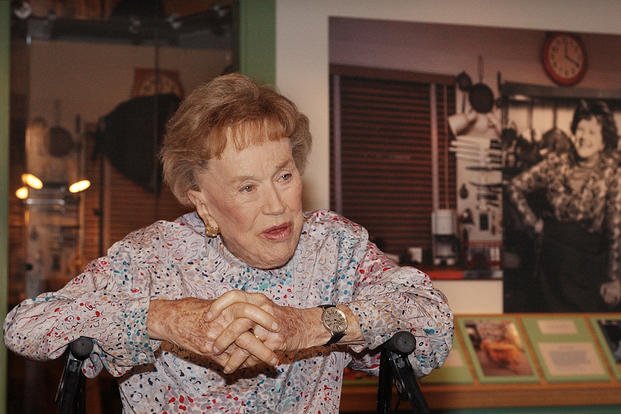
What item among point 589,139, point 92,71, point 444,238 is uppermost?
point 92,71

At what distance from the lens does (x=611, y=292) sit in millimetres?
4461

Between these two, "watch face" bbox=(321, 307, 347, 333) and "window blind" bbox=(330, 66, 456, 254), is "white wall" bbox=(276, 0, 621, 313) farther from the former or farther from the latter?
"watch face" bbox=(321, 307, 347, 333)

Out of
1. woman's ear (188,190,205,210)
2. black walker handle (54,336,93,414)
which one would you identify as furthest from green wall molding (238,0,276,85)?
black walker handle (54,336,93,414)

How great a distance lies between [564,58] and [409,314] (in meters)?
2.89

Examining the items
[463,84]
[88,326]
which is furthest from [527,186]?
[88,326]

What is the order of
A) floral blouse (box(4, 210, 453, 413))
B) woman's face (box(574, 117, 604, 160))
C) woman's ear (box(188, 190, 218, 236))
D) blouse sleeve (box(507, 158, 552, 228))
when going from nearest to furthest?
floral blouse (box(4, 210, 453, 413)) → woman's ear (box(188, 190, 218, 236)) → blouse sleeve (box(507, 158, 552, 228)) → woman's face (box(574, 117, 604, 160))

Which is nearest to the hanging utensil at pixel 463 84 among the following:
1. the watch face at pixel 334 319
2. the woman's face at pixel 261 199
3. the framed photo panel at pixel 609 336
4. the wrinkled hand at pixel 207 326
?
the framed photo panel at pixel 609 336

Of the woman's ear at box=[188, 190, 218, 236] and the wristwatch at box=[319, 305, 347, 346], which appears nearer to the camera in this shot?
the wristwatch at box=[319, 305, 347, 346]

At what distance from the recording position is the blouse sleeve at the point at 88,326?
1.86 m

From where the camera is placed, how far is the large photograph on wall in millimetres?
4254

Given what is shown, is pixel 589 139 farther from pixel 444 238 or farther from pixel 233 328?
pixel 233 328

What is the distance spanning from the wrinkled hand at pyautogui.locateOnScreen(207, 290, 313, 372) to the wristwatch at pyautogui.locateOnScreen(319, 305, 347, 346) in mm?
48

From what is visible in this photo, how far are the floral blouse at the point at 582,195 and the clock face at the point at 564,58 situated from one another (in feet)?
1.34

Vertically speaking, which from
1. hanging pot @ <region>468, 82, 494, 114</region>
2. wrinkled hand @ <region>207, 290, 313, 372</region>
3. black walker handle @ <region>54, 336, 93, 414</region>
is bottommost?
black walker handle @ <region>54, 336, 93, 414</region>
